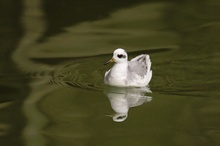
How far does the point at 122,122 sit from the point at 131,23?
2242 mm

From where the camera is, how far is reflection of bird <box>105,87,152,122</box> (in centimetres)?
437

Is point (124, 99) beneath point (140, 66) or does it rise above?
beneath

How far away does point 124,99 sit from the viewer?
4551 mm

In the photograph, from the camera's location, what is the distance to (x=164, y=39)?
19.1 feet

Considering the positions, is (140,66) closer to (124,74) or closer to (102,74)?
(124,74)

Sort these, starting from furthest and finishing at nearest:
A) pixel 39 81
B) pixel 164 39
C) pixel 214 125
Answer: pixel 164 39
pixel 39 81
pixel 214 125

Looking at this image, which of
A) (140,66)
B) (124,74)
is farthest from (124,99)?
(140,66)

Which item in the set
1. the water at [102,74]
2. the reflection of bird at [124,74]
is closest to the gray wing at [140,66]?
the reflection of bird at [124,74]

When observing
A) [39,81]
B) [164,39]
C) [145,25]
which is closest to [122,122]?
[39,81]

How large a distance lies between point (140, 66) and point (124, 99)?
0.36 m

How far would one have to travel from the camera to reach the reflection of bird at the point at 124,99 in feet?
14.3

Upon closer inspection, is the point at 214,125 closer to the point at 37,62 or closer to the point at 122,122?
the point at 122,122

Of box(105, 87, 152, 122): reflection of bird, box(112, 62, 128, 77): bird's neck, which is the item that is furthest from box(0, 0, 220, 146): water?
box(112, 62, 128, 77): bird's neck

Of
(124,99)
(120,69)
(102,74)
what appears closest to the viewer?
(124,99)
